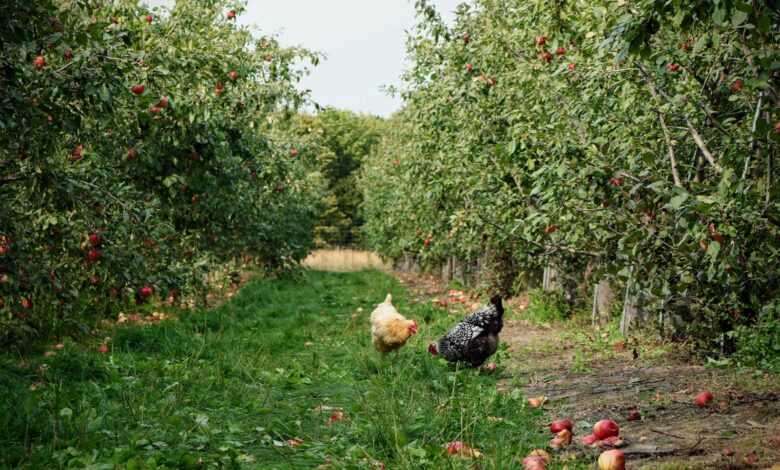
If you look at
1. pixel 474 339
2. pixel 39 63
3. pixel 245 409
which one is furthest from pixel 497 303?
pixel 39 63

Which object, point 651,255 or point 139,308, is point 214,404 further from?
point 139,308

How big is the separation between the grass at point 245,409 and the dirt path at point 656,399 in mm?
372

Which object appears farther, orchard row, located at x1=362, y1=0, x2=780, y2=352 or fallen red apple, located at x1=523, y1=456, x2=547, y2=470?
orchard row, located at x1=362, y1=0, x2=780, y2=352

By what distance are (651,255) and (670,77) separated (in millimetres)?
1496

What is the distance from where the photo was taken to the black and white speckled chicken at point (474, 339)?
22.2 feet

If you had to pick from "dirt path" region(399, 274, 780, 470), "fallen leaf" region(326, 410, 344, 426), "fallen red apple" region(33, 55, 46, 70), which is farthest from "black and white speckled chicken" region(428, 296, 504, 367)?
"fallen red apple" region(33, 55, 46, 70)

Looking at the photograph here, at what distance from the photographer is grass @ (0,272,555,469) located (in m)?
4.13

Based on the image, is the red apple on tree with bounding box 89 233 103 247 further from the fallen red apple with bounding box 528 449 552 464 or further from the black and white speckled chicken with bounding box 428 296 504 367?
the fallen red apple with bounding box 528 449 552 464

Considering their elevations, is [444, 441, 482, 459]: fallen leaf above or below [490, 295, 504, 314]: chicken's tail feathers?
below

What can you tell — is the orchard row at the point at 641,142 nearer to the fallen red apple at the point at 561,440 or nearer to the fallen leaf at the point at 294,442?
the fallen red apple at the point at 561,440

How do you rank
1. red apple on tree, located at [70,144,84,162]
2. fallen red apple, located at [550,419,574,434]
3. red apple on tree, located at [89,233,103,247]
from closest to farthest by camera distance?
fallen red apple, located at [550,419,574,434] → red apple on tree, located at [89,233,103,247] → red apple on tree, located at [70,144,84,162]

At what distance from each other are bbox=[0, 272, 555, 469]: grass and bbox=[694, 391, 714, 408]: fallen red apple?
3.24 feet

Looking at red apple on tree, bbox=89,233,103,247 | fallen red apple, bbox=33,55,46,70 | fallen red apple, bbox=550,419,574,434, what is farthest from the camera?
red apple on tree, bbox=89,233,103,247

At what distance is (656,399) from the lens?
5.18m
